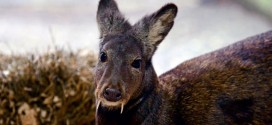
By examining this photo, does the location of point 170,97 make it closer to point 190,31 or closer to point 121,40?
point 121,40

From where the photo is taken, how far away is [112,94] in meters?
4.48

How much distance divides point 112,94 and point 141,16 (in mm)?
5654

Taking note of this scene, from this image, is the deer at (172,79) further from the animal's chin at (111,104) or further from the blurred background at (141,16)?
the blurred background at (141,16)

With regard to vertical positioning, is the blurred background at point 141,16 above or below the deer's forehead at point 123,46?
above

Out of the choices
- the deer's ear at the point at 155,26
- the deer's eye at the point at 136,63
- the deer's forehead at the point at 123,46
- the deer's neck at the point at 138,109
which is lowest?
the deer's neck at the point at 138,109

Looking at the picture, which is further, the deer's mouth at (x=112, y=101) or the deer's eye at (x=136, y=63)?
the deer's eye at (x=136, y=63)

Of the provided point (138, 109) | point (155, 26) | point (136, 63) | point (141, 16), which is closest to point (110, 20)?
point (155, 26)

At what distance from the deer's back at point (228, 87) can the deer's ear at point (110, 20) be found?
0.56 m

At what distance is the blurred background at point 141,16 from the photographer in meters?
9.73

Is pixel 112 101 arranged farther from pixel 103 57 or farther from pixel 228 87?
pixel 228 87

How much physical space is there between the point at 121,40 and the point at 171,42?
5.11 meters

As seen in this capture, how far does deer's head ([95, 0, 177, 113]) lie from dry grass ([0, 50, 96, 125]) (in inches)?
64.1

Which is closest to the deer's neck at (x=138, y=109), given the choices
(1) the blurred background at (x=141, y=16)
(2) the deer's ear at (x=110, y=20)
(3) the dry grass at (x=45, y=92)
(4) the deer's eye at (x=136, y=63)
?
(4) the deer's eye at (x=136, y=63)

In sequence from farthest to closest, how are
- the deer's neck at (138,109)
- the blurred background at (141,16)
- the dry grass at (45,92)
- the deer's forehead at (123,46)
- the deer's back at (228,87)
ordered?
the blurred background at (141,16) < the dry grass at (45,92) < the deer's back at (228,87) < the deer's neck at (138,109) < the deer's forehead at (123,46)
